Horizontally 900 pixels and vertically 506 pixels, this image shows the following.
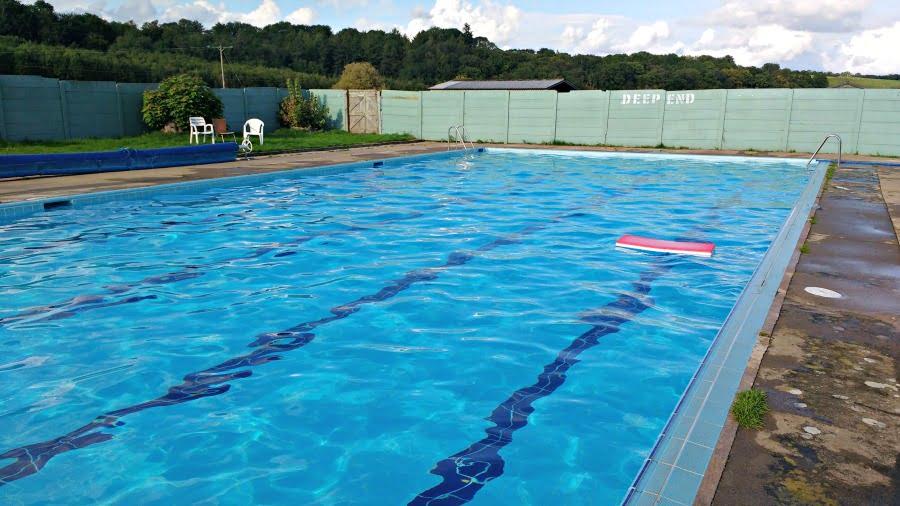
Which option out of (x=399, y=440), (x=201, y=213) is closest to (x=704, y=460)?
(x=399, y=440)

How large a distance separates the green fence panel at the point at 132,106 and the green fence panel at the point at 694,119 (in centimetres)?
1613

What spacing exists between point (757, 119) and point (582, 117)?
539 cm

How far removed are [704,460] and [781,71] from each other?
54.0 meters

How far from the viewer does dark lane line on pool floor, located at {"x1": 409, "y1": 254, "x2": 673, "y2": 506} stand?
3.29m

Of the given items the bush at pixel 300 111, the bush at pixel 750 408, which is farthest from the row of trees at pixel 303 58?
the bush at pixel 750 408

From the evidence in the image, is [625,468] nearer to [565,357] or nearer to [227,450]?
[565,357]

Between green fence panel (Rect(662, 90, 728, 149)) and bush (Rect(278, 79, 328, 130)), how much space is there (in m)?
12.5

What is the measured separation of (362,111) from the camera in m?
25.3

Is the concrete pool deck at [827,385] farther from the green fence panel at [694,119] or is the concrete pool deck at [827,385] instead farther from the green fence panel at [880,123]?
the green fence panel at [694,119]

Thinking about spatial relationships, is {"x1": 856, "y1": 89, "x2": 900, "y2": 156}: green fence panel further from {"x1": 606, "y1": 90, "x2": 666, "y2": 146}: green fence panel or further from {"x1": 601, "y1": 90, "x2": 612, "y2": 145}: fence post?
{"x1": 601, "y1": 90, "x2": 612, "y2": 145}: fence post

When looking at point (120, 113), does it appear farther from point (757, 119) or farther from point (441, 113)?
point (757, 119)

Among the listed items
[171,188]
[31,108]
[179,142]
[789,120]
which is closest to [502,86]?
[789,120]

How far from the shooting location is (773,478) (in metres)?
2.61

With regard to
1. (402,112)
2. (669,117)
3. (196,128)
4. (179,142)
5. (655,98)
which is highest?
(655,98)
